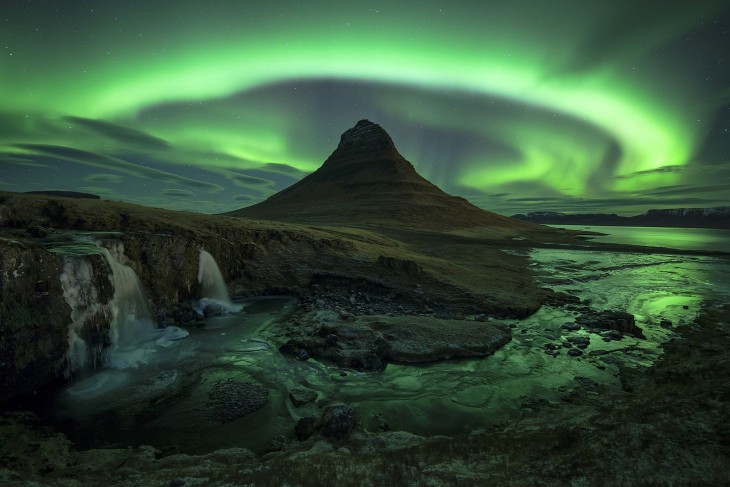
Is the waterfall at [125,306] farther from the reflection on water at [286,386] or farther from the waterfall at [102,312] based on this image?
the reflection on water at [286,386]

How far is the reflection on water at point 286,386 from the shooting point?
31.2 ft

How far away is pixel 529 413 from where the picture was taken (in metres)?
10.2

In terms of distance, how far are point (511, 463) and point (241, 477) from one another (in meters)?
5.33

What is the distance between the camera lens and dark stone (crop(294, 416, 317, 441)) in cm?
899

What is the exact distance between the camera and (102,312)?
47.1 ft

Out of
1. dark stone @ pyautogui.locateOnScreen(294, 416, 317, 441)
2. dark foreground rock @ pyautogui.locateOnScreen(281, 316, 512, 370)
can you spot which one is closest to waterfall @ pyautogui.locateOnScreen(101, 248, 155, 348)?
dark foreground rock @ pyautogui.locateOnScreen(281, 316, 512, 370)

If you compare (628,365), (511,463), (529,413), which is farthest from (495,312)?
(511,463)

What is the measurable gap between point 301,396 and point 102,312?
31.2ft

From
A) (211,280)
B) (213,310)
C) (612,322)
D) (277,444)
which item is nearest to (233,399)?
(277,444)

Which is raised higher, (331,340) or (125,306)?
(125,306)

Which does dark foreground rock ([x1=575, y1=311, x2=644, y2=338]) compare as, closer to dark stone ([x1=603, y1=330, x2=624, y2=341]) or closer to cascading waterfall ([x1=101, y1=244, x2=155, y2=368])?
dark stone ([x1=603, y1=330, x2=624, y2=341])

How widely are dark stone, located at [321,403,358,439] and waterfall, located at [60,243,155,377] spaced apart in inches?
346

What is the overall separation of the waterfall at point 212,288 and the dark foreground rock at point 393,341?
23.1ft

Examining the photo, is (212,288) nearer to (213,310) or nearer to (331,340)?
(213,310)
